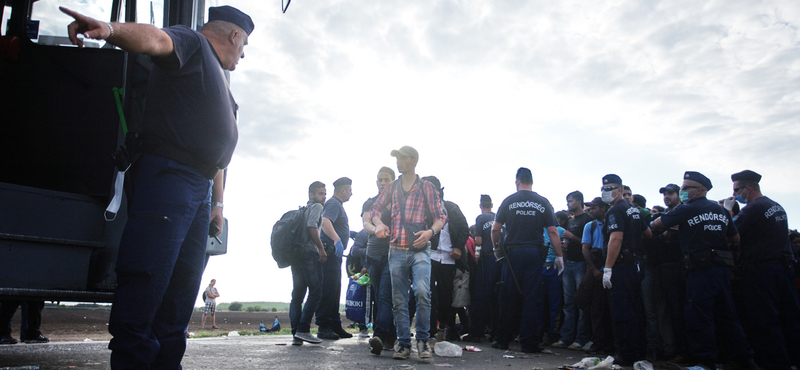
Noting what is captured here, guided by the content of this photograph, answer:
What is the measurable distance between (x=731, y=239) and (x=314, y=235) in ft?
16.6

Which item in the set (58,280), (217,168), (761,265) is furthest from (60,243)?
(761,265)

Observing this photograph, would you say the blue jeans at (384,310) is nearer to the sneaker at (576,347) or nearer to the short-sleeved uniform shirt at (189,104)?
the sneaker at (576,347)

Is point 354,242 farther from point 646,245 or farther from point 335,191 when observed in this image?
point 646,245

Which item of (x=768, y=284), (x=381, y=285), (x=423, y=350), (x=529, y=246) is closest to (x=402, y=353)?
(x=423, y=350)

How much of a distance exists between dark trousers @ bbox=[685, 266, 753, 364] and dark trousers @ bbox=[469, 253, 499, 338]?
298cm

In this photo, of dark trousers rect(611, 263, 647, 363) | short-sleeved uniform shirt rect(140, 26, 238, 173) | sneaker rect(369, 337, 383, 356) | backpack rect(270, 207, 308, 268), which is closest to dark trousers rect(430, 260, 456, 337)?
sneaker rect(369, 337, 383, 356)

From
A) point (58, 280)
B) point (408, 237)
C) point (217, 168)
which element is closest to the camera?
point (217, 168)

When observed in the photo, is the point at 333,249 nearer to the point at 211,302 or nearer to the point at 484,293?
the point at 484,293

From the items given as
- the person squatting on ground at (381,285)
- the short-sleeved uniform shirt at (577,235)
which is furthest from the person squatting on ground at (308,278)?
the short-sleeved uniform shirt at (577,235)

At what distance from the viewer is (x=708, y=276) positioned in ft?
16.0

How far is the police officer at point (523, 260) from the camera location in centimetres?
593

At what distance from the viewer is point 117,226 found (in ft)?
11.1

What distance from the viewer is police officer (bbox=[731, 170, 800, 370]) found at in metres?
5.00

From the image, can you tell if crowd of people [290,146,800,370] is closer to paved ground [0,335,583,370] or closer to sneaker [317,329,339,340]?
sneaker [317,329,339,340]
